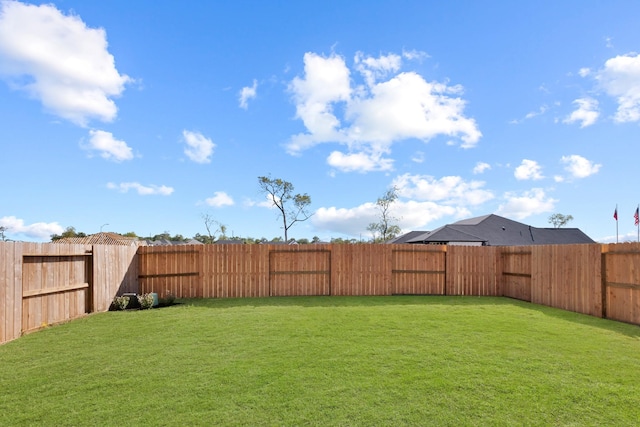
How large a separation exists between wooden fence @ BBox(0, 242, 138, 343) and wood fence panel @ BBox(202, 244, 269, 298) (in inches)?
83.4

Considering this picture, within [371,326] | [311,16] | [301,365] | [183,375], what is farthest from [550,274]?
[311,16]

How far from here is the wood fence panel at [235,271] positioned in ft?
31.5

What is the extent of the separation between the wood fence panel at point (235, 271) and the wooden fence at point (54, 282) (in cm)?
212

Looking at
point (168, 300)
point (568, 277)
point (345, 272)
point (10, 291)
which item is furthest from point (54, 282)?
point (568, 277)

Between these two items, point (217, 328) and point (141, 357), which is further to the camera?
point (217, 328)

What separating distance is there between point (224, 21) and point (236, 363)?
31.2ft

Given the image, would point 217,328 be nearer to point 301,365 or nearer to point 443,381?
point 301,365

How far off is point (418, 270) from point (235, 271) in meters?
5.53

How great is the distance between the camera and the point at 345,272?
10.0 meters

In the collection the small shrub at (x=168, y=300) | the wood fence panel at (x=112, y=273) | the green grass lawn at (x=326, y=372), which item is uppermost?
the wood fence panel at (x=112, y=273)

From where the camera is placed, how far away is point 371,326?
5.74 m

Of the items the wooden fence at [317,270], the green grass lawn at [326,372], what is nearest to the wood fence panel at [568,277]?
the green grass lawn at [326,372]

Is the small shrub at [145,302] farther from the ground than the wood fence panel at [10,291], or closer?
closer

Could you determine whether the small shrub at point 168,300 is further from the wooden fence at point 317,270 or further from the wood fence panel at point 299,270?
the wood fence panel at point 299,270
